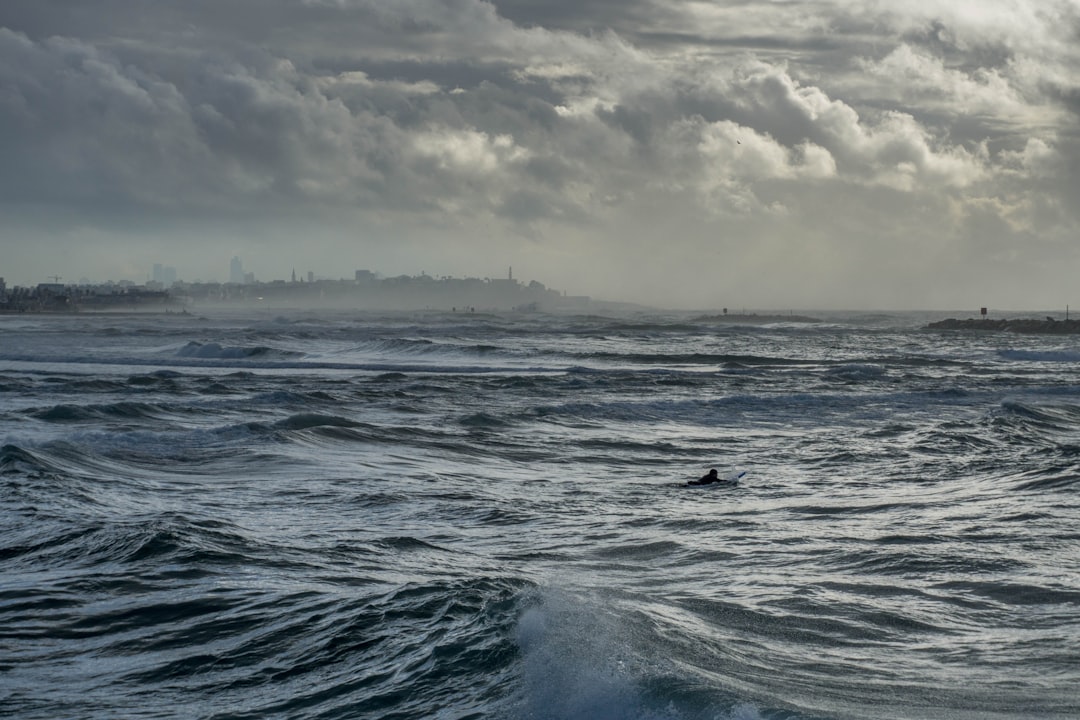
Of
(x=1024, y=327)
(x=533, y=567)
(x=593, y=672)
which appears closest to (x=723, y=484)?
(x=533, y=567)

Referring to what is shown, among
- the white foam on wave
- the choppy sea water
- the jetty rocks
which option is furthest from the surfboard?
the jetty rocks

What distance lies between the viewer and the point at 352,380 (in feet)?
120

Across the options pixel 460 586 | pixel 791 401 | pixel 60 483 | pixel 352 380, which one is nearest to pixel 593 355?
pixel 352 380

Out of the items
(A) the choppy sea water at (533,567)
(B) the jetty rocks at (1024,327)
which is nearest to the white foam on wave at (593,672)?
(A) the choppy sea water at (533,567)

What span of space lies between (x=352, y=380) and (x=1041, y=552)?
29080mm

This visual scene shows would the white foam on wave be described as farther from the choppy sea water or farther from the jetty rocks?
the jetty rocks

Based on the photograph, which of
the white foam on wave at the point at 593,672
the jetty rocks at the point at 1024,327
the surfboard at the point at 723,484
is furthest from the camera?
the jetty rocks at the point at 1024,327

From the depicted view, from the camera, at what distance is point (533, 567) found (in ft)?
31.2

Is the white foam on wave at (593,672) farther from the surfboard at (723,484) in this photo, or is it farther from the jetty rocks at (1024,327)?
the jetty rocks at (1024,327)

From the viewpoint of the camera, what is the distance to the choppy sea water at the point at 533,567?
6.41 metres

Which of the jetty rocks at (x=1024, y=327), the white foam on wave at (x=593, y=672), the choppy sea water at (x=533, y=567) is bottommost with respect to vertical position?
the choppy sea water at (x=533, y=567)

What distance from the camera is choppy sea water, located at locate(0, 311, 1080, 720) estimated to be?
21.0 ft

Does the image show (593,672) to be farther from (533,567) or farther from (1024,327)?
(1024,327)

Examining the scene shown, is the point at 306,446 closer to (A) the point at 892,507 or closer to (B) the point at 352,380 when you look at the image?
(A) the point at 892,507
